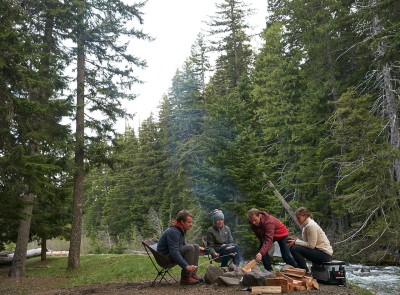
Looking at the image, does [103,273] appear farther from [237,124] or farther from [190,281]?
[237,124]

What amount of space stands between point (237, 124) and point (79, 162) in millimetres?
6490

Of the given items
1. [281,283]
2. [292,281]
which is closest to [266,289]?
[281,283]

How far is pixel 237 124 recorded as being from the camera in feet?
53.8

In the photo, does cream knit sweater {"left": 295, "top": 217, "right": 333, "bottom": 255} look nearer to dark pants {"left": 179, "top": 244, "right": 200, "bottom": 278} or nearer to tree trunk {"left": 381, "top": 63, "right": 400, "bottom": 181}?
dark pants {"left": 179, "top": 244, "right": 200, "bottom": 278}

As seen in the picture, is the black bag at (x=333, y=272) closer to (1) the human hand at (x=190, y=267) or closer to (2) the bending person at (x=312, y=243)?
(2) the bending person at (x=312, y=243)

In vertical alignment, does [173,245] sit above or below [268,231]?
below

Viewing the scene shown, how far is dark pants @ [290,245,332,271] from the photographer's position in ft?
23.0

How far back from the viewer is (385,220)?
533 inches

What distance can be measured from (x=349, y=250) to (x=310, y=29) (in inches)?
441

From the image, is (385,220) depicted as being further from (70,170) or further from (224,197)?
(70,170)

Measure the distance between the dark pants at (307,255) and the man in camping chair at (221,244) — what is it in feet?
4.23

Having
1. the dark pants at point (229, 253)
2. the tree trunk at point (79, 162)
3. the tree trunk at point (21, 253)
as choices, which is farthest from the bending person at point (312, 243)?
the tree trunk at point (21, 253)

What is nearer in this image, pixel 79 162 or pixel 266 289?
pixel 266 289

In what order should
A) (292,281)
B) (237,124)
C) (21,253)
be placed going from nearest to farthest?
(292,281) → (21,253) → (237,124)
